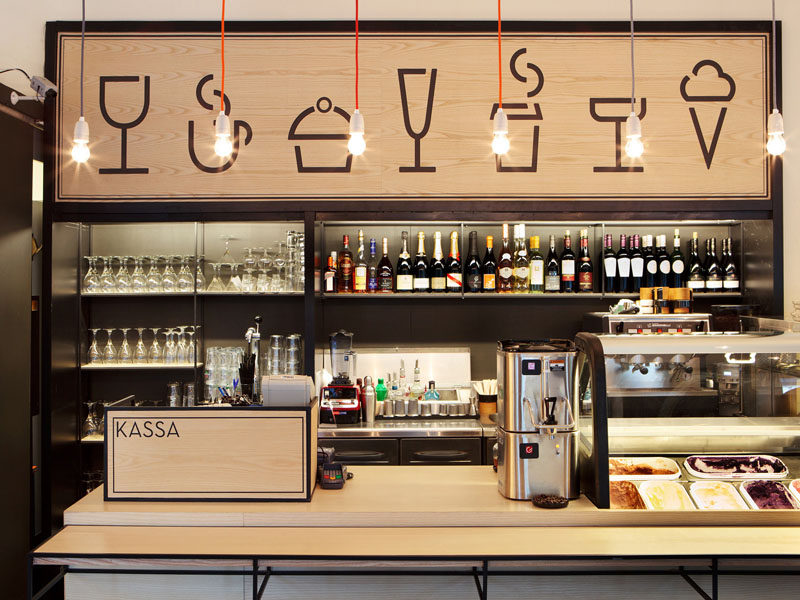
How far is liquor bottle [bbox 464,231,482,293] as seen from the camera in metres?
4.21

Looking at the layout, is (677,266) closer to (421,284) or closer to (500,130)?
(421,284)

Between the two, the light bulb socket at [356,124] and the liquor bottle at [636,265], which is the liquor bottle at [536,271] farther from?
the light bulb socket at [356,124]

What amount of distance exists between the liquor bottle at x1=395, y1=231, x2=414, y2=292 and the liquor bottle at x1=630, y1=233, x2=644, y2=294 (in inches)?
57.2

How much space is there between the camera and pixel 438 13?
4.01 m

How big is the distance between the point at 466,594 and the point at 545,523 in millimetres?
386

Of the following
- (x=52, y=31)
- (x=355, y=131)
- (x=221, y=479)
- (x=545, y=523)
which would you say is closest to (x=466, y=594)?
(x=545, y=523)

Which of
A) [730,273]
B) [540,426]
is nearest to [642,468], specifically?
[540,426]

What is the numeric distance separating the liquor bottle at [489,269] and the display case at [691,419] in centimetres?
166

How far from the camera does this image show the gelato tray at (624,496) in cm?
235

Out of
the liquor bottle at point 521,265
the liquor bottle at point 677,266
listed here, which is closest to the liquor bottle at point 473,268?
the liquor bottle at point 521,265

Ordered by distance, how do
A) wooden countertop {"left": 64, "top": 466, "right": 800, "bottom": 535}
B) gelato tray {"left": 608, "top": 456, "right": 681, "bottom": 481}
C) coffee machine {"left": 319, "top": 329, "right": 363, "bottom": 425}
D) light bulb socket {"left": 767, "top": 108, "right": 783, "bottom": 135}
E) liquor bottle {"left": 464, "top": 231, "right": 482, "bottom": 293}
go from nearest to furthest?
wooden countertop {"left": 64, "top": 466, "right": 800, "bottom": 535}, gelato tray {"left": 608, "top": 456, "right": 681, "bottom": 481}, light bulb socket {"left": 767, "top": 108, "right": 783, "bottom": 135}, coffee machine {"left": 319, "top": 329, "right": 363, "bottom": 425}, liquor bottle {"left": 464, "top": 231, "right": 482, "bottom": 293}

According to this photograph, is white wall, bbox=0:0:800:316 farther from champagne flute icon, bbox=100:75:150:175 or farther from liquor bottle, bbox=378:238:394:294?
liquor bottle, bbox=378:238:394:294

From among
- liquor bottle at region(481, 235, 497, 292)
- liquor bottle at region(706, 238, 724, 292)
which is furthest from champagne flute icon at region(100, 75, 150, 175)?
liquor bottle at region(706, 238, 724, 292)

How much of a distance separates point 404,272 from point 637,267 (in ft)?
5.02
